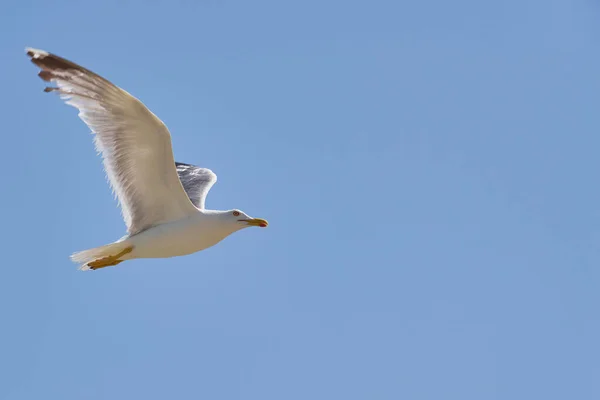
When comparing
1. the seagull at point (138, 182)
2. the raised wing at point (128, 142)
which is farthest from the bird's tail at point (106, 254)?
the raised wing at point (128, 142)

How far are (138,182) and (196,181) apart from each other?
2.40m

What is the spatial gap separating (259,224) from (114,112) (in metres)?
2.23

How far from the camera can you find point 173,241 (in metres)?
13.1

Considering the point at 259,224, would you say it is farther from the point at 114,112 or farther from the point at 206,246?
the point at 114,112

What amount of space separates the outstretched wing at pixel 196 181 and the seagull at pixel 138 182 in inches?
51.1

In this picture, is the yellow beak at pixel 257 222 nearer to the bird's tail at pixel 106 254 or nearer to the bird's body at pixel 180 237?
the bird's body at pixel 180 237

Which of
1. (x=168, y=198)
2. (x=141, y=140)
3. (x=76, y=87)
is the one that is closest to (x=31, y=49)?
(x=76, y=87)

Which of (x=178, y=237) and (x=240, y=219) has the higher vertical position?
(x=240, y=219)

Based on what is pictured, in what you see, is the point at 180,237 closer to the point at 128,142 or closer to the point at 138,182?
the point at 138,182

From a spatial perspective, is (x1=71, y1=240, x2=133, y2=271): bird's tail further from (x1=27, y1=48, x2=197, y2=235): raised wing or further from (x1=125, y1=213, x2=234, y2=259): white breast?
(x1=27, y1=48, x2=197, y2=235): raised wing

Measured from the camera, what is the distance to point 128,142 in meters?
12.8

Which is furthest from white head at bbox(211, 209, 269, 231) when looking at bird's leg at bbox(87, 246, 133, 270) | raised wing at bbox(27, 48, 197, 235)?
bird's leg at bbox(87, 246, 133, 270)

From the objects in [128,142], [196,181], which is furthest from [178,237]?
[196,181]

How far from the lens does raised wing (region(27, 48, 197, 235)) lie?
12.2 meters
